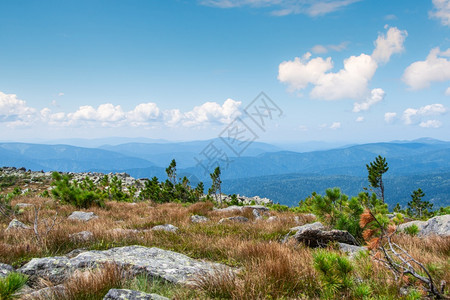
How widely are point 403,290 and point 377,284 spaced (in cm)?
27

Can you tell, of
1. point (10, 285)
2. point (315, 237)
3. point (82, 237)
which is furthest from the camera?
→ point (315, 237)

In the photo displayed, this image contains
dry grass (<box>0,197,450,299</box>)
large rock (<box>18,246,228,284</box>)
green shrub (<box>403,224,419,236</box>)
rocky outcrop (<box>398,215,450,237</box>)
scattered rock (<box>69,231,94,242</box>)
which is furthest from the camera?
rocky outcrop (<box>398,215,450,237</box>)

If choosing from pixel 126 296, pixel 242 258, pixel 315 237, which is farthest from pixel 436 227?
pixel 126 296

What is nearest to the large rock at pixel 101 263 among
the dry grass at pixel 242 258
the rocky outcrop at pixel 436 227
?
the dry grass at pixel 242 258

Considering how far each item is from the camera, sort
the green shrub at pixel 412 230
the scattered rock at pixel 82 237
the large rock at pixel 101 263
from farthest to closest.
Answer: the green shrub at pixel 412 230 < the scattered rock at pixel 82 237 < the large rock at pixel 101 263

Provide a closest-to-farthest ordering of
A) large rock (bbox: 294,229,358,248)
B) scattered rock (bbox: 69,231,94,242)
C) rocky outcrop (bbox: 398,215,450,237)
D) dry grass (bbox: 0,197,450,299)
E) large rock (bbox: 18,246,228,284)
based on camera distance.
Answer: dry grass (bbox: 0,197,450,299)
large rock (bbox: 18,246,228,284)
scattered rock (bbox: 69,231,94,242)
large rock (bbox: 294,229,358,248)
rocky outcrop (bbox: 398,215,450,237)

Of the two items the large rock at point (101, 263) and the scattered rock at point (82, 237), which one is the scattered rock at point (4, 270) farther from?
the scattered rock at point (82, 237)

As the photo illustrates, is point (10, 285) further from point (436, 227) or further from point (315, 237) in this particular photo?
point (436, 227)

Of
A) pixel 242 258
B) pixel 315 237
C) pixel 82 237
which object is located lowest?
pixel 82 237

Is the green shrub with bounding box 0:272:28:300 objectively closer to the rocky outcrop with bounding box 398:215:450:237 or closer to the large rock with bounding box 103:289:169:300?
the large rock with bounding box 103:289:169:300

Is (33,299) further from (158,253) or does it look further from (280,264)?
(280,264)

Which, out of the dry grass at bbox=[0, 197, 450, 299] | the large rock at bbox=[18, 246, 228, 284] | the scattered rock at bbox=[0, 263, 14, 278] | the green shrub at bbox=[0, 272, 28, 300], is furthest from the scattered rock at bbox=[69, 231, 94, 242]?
the green shrub at bbox=[0, 272, 28, 300]

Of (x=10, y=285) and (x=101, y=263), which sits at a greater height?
(x=10, y=285)

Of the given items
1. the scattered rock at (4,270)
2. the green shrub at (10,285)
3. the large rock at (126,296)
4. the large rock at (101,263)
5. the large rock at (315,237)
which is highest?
the green shrub at (10,285)
